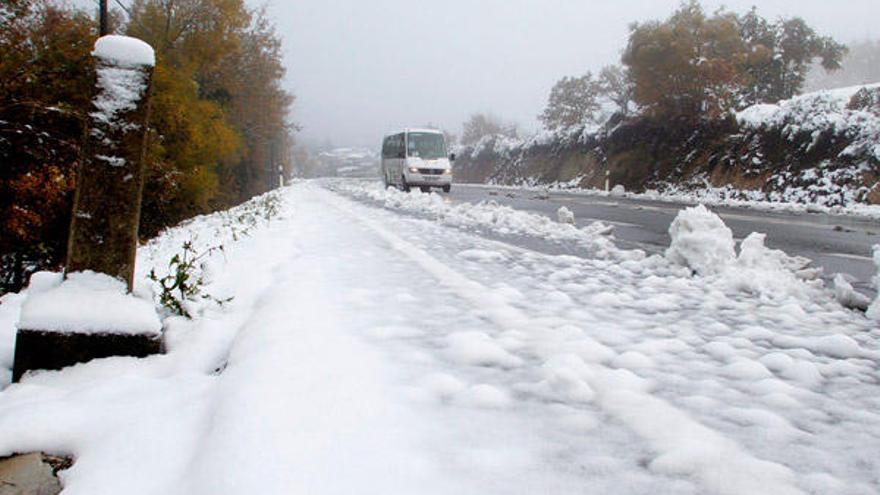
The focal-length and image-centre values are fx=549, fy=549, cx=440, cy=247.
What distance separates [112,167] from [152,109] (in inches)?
806

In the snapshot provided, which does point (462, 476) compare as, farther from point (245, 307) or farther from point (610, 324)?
point (245, 307)

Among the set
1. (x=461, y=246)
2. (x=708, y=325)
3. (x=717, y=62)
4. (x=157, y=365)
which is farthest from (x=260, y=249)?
(x=717, y=62)

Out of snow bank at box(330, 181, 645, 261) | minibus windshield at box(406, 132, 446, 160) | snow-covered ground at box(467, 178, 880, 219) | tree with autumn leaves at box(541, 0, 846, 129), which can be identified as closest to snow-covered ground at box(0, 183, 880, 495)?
snow bank at box(330, 181, 645, 261)

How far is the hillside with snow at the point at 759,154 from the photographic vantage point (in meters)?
17.3

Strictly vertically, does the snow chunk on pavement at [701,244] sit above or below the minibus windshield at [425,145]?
below

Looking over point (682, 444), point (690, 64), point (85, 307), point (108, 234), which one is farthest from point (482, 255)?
point (690, 64)

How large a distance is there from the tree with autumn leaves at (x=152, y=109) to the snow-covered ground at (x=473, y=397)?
1350mm

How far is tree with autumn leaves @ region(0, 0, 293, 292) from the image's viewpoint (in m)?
11.6

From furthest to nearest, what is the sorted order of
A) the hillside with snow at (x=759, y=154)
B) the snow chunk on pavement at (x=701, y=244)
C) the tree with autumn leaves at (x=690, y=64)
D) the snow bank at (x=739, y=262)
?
the tree with autumn leaves at (x=690, y=64) < the hillside with snow at (x=759, y=154) < the snow chunk on pavement at (x=701, y=244) < the snow bank at (x=739, y=262)

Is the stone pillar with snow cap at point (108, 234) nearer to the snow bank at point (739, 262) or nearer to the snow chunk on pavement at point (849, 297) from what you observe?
the snow bank at point (739, 262)

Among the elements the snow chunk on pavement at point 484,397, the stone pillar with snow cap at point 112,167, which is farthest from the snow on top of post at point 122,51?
the snow chunk on pavement at point 484,397

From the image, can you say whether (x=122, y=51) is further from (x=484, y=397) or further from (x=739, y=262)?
(x=739, y=262)

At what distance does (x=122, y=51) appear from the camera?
2439 mm

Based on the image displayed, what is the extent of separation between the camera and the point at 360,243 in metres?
5.97
